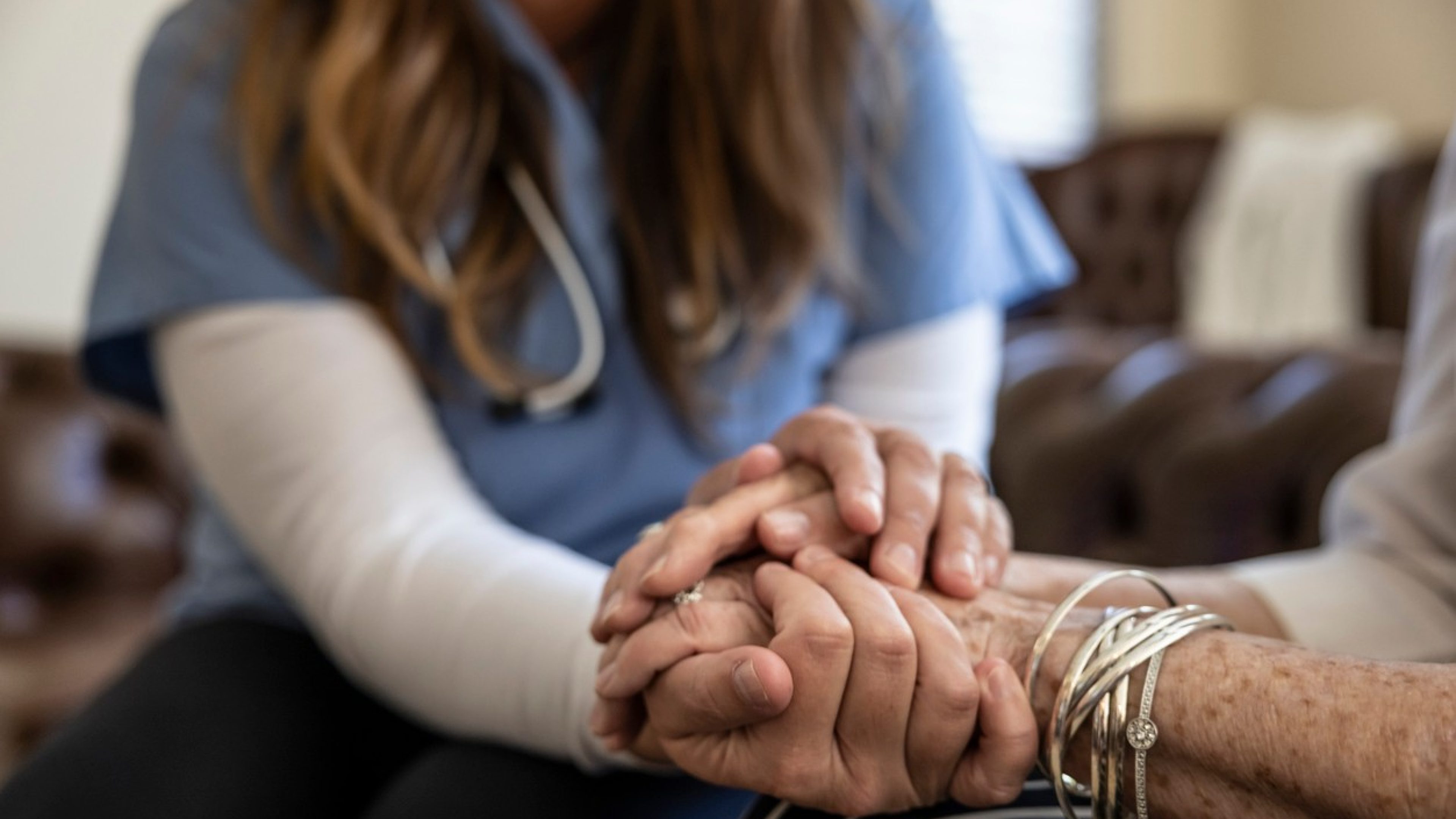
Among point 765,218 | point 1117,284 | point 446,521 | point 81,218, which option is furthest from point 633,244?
point 1117,284

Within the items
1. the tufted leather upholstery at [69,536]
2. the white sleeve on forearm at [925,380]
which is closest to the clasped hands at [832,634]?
the white sleeve on forearm at [925,380]

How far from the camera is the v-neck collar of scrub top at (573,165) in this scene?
81 cm

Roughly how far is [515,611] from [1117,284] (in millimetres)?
2142

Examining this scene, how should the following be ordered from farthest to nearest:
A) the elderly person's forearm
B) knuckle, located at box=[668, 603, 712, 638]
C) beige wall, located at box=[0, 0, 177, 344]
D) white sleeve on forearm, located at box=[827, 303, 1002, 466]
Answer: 1. beige wall, located at box=[0, 0, 177, 344]
2. white sleeve on forearm, located at box=[827, 303, 1002, 466]
3. knuckle, located at box=[668, 603, 712, 638]
4. the elderly person's forearm

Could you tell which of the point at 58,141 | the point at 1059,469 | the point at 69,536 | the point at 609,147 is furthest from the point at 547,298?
the point at 58,141

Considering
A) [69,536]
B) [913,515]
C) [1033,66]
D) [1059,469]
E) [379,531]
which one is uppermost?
[913,515]

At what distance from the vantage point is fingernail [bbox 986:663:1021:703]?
48 centimetres

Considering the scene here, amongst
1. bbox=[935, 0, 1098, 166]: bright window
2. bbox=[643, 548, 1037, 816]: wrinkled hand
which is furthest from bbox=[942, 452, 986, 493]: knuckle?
bbox=[935, 0, 1098, 166]: bright window

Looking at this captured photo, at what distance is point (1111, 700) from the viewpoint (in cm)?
47

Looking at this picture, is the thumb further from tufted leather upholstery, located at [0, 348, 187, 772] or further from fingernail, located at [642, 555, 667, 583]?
tufted leather upholstery, located at [0, 348, 187, 772]

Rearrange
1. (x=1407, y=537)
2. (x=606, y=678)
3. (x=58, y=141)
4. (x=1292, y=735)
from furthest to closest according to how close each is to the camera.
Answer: (x=58, y=141) → (x=1407, y=537) → (x=606, y=678) → (x=1292, y=735)

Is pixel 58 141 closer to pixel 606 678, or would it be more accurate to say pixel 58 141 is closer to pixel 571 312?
pixel 571 312

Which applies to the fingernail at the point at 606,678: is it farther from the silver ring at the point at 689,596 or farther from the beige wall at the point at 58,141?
the beige wall at the point at 58,141

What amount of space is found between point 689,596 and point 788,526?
0.06 m
